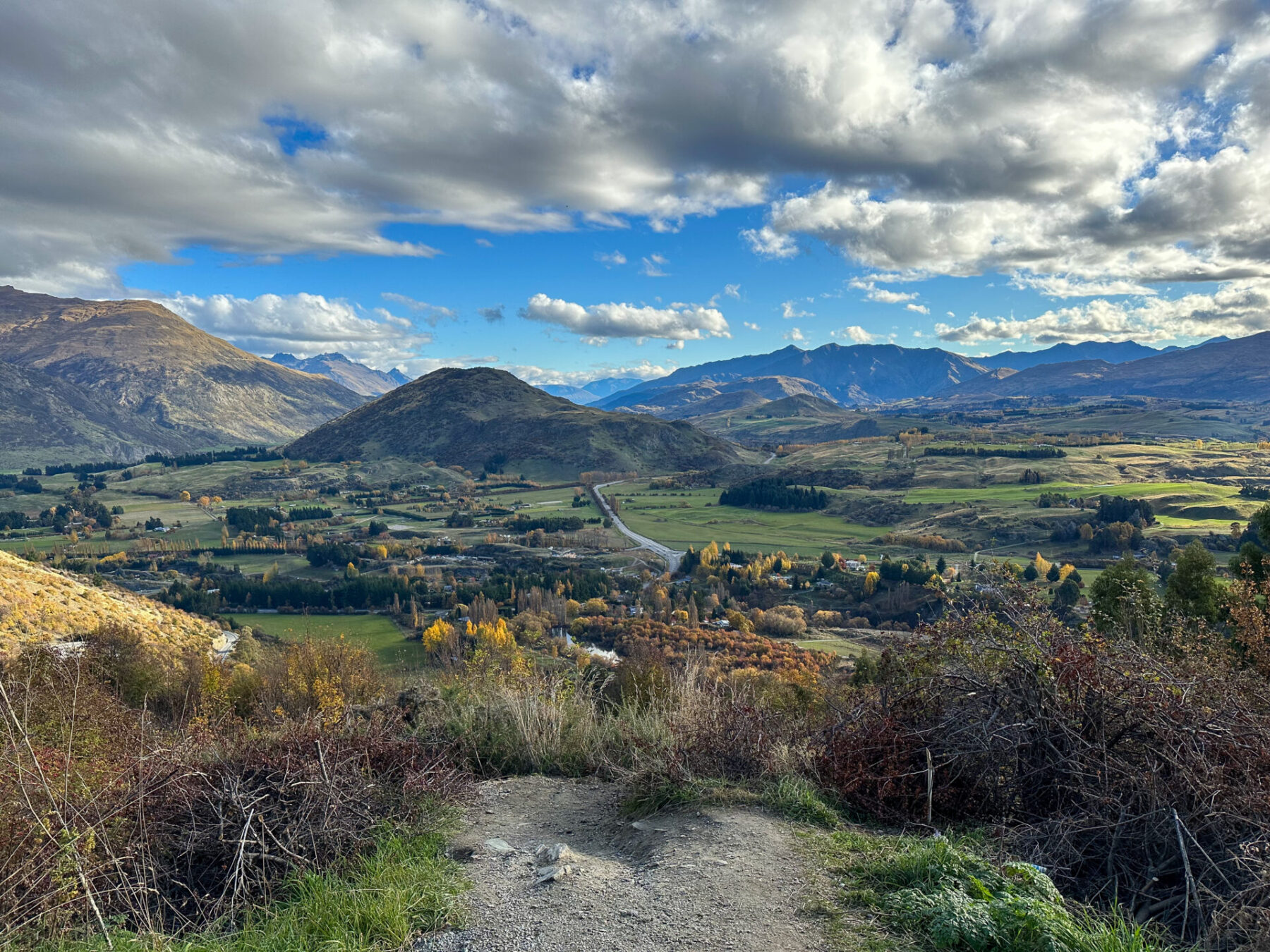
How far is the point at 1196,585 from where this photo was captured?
88.3 ft

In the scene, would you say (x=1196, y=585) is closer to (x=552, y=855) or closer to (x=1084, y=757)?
(x=1084, y=757)

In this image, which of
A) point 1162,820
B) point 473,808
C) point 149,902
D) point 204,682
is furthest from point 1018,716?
point 204,682

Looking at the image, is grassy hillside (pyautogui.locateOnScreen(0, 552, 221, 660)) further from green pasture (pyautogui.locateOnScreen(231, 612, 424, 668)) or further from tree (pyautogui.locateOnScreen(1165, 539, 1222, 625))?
tree (pyautogui.locateOnScreen(1165, 539, 1222, 625))

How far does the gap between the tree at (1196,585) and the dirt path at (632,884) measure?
27633 mm

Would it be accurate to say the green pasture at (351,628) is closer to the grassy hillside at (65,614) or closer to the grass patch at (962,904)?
the grassy hillside at (65,614)

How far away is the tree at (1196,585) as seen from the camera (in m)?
25.9

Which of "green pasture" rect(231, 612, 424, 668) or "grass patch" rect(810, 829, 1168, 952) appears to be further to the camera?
"green pasture" rect(231, 612, 424, 668)

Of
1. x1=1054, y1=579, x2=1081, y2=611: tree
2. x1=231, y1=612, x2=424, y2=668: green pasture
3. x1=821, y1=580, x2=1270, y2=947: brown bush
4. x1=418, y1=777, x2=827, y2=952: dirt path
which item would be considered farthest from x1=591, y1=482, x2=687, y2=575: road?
x1=418, y1=777, x2=827, y2=952: dirt path

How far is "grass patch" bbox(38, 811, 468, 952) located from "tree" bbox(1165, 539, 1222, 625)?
30.5 metres

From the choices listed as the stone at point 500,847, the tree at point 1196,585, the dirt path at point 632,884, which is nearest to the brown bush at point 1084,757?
the dirt path at point 632,884

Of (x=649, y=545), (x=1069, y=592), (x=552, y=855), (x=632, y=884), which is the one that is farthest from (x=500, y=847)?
(x=649, y=545)

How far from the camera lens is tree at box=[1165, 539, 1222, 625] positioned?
2594 cm

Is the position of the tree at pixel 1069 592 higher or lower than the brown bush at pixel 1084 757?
lower

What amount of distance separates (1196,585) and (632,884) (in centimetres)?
3137
